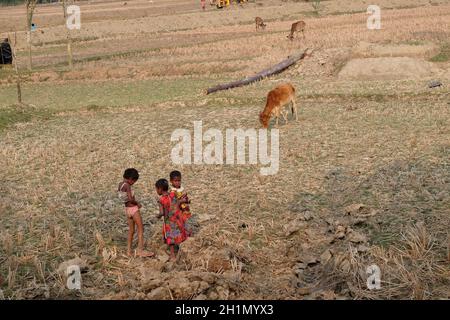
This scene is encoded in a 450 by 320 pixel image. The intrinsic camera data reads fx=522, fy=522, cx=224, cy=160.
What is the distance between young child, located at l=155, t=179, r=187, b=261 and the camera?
7.20 meters

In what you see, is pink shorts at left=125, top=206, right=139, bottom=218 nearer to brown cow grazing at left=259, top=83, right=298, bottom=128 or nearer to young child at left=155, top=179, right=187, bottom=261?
young child at left=155, top=179, right=187, bottom=261

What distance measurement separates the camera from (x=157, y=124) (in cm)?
1642

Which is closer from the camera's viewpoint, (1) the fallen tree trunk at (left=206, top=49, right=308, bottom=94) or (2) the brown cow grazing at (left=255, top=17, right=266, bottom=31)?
(1) the fallen tree trunk at (left=206, top=49, right=308, bottom=94)

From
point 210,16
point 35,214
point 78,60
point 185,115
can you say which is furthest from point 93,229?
point 210,16

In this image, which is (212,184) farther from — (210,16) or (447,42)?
(210,16)

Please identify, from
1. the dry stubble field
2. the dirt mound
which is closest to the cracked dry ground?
the dry stubble field

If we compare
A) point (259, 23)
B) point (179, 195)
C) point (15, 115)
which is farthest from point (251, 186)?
point (259, 23)

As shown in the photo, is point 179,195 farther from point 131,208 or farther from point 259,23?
point 259,23

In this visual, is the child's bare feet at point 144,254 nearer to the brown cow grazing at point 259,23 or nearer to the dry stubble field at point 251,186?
the dry stubble field at point 251,186

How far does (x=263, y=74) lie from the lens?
23.3 m

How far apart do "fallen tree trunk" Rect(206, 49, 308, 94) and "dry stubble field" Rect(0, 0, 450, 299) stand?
420mm

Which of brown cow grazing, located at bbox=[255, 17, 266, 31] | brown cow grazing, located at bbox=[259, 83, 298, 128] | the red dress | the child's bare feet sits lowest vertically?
the child's bare feet

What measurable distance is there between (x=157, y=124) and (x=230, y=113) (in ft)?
8.39
